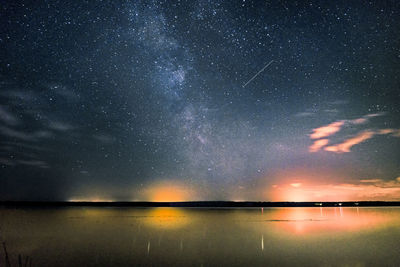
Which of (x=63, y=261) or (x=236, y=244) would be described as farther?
(x=236, y=244)

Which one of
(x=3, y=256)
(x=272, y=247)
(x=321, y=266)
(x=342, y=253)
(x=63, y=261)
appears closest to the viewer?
(x=321, y=266)

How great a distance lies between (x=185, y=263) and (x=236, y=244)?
4932mm

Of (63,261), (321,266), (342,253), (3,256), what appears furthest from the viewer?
(342,253)

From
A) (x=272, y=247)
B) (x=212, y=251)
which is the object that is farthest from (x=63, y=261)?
(x=272, y=247)

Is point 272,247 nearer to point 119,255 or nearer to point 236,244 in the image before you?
point 236,244

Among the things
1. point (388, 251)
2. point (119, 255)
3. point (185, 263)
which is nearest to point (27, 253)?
point (119, 255)

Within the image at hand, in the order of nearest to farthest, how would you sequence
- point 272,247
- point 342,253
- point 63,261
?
point 63,261
point 342,253
point 272,247

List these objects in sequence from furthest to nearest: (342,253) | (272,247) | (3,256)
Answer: (272,247) → (342,253) → (3,256)

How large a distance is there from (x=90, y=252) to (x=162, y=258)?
364 cm

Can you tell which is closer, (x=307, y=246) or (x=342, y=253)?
(x=342, y=253)

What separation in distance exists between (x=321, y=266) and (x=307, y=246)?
14.7ft

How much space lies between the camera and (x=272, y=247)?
45.4 ft

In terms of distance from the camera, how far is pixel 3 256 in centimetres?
1120

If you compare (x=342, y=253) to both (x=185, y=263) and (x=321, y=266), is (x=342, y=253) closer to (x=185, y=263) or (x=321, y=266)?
(x=321, y=266)
